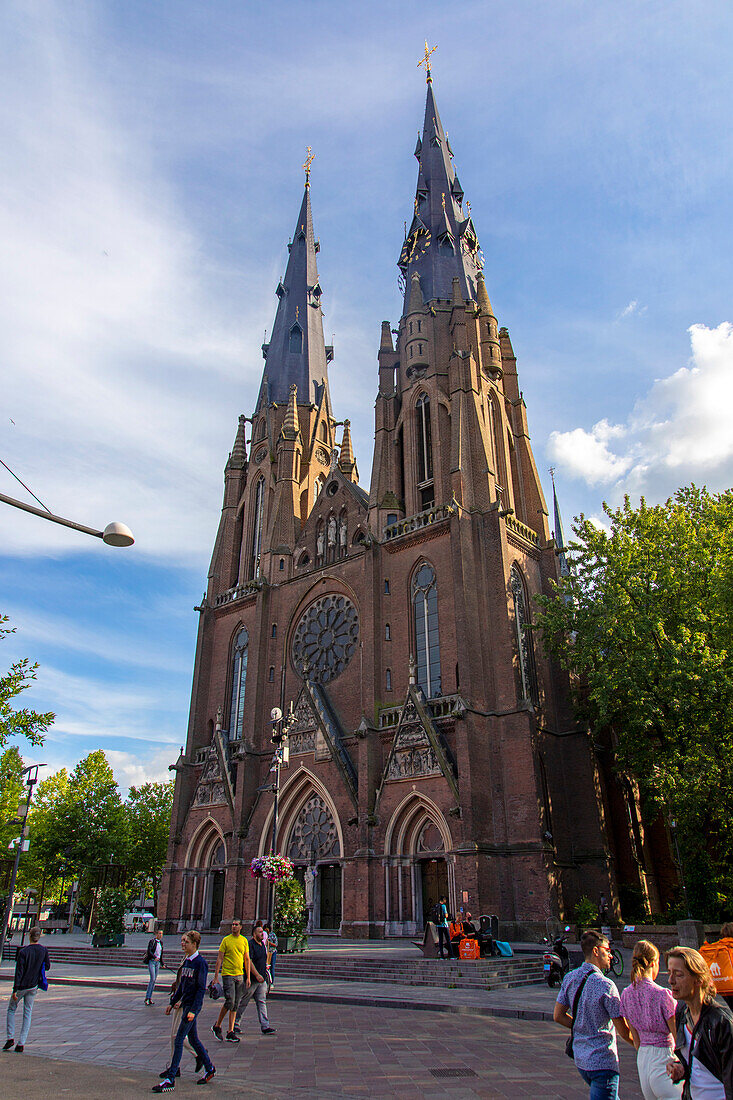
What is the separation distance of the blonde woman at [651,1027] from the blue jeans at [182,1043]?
4.71 metres

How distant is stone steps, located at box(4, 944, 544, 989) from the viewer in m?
16.7

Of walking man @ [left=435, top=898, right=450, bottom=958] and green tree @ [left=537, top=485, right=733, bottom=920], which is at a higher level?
green tree @ [left=537, top=485, right=733, bottom=920]

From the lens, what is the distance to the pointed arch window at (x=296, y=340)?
51.8 meters

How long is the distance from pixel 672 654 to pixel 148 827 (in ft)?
141

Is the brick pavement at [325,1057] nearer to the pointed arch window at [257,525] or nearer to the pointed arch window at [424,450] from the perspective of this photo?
the pointed arch window at [424,450]

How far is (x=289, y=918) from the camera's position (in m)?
21.8

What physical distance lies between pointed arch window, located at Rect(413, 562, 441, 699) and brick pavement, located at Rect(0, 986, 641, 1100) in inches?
650

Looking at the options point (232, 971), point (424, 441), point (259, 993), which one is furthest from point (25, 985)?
point (424, 441)

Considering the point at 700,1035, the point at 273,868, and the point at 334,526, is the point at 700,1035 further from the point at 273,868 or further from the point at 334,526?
the point at 334,526

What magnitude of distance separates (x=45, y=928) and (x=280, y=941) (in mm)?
26815

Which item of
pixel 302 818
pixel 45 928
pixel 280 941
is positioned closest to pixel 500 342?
pixel 302 818

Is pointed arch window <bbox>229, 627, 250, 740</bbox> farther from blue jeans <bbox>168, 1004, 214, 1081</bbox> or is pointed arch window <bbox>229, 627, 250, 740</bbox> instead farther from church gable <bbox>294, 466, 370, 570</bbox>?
blue jeans <bbox>168, 1004, 214, 1081</bbox>

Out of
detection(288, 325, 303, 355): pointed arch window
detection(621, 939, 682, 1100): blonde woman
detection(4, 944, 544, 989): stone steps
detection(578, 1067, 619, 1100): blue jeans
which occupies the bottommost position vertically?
detection(4, 944, 544, 989): stone steps


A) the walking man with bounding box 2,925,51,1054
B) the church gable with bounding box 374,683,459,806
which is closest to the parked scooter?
the church gable with bounding box 374,683,459,806
